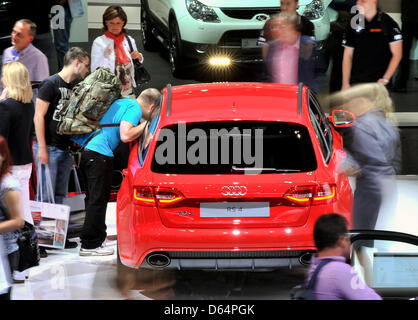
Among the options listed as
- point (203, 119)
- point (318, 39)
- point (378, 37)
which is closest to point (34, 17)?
point (318, 39)

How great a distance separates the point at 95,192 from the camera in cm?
734

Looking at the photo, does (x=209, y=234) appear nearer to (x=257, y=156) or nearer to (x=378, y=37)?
(x=257, y=156)

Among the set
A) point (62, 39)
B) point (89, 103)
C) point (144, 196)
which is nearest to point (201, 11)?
point (62, 39)

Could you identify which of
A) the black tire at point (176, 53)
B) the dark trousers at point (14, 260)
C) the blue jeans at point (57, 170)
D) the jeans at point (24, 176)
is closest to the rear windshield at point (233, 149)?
the dark trousers at point (14, 260)

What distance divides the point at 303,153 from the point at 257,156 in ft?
1.04

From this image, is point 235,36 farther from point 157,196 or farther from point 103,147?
point 157,196

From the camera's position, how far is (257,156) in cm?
624

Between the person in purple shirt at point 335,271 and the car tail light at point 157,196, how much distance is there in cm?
189

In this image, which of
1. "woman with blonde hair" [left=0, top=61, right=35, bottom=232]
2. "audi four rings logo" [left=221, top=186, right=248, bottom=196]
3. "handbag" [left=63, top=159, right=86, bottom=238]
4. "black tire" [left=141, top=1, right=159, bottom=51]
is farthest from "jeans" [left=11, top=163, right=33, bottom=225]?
"black tire" [left=141, top=1, right=159, bottom=51]

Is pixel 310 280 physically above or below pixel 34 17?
above

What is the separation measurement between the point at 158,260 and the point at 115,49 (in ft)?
11.2

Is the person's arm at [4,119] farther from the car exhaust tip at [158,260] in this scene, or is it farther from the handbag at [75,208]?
the car exhaust tip at [158,260]

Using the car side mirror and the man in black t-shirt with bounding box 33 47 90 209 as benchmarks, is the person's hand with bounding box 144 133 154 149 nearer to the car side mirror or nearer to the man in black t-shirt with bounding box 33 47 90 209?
the man in black t-shirt with bounding box 33 47 90 209

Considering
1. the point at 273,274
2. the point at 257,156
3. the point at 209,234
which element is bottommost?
the point at 273,274
